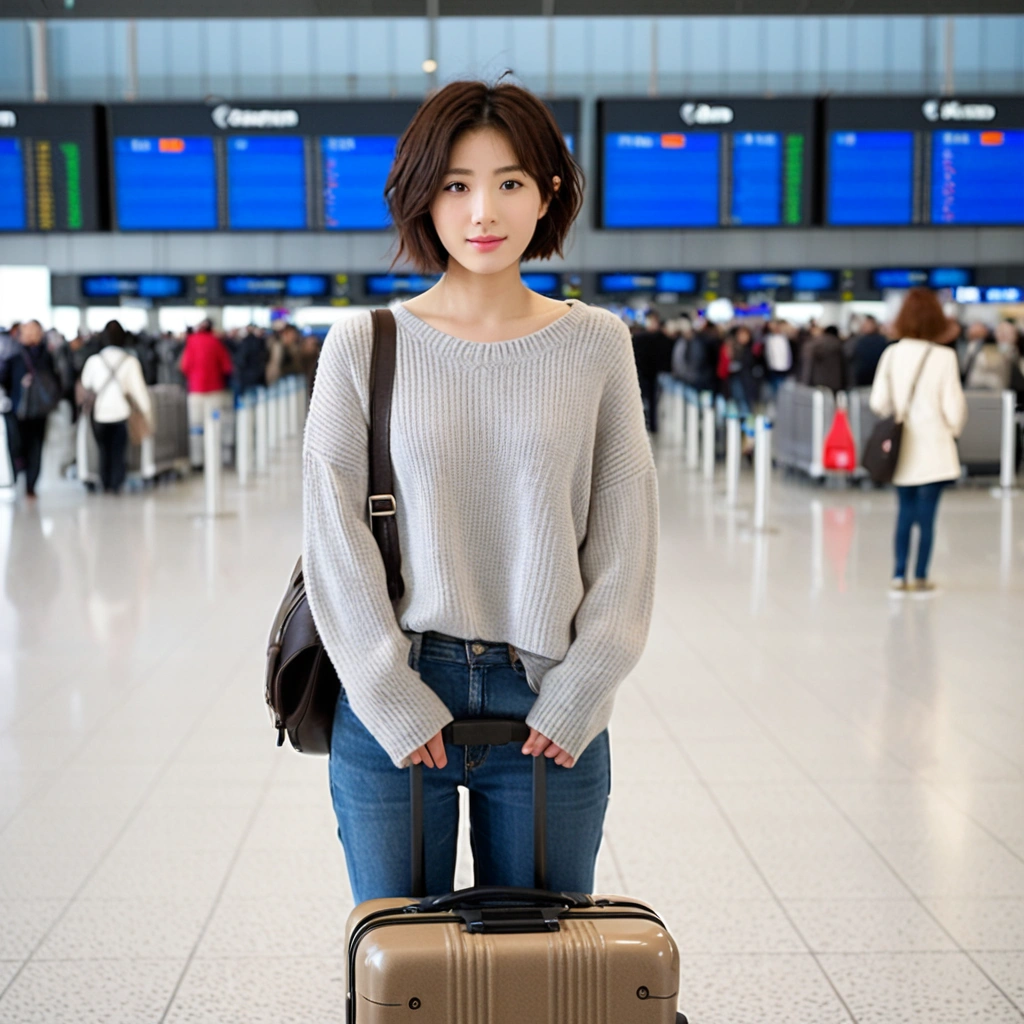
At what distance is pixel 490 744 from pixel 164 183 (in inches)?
425

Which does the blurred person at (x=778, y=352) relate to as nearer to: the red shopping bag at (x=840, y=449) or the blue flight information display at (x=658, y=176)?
the red shopping bag at (x=840, y=449)

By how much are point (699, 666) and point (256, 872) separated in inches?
120

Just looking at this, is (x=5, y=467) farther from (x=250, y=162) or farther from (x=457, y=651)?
(x=457, y=651)

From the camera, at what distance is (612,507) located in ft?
6.56

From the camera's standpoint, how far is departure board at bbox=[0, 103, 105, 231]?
1142 centimetres

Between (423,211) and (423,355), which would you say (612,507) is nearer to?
(423,355)

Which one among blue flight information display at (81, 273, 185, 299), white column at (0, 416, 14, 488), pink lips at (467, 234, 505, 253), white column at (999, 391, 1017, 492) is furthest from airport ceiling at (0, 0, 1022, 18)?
blue flight information display at (81, 273, 185, 299)

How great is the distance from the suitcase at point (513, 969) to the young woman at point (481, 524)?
20 cm

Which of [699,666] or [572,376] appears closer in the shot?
[572,376]

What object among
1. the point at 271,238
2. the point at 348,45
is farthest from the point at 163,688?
the point at 348,45

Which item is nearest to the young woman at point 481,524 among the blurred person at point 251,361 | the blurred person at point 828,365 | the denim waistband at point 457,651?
the denim waistband at point 457,651

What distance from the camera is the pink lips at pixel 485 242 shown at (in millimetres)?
1938

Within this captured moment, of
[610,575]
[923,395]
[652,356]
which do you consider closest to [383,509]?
[610,575]

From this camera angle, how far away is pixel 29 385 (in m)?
13.3
